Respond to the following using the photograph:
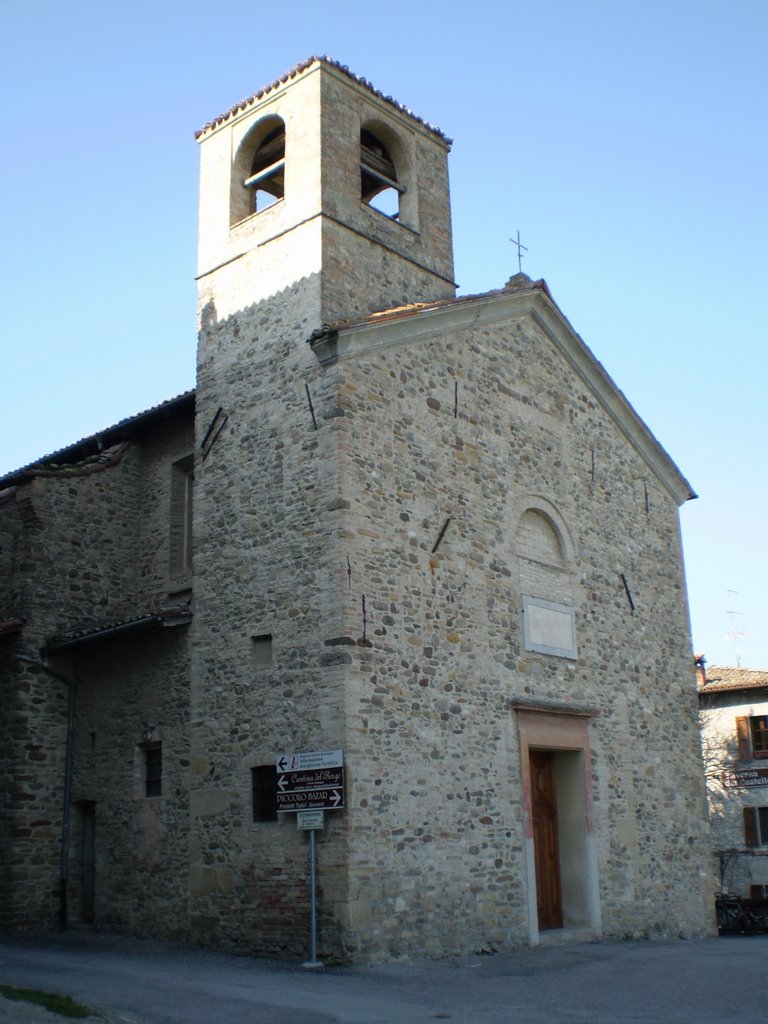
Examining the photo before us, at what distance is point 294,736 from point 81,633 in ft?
15.8

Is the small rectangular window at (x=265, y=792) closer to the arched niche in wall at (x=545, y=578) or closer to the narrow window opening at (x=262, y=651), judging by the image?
the narrow window opening at (x=262, y=651)

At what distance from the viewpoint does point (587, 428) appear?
17719 mm

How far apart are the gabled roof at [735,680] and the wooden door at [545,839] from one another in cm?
1646

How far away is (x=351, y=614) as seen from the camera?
12.1 m

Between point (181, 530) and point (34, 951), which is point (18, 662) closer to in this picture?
point (181, 530)

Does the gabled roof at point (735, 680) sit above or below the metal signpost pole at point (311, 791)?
above

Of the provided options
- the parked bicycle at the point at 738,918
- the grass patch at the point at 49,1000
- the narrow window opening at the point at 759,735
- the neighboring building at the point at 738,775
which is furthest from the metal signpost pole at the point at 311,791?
the narrow window opening at the point at 759,735

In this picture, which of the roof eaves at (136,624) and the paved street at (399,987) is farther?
the roof eaves at (136,624)

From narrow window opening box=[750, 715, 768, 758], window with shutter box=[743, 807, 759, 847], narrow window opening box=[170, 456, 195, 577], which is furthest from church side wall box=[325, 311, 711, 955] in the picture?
narrow window opening box=[750, 715, 768, 758]

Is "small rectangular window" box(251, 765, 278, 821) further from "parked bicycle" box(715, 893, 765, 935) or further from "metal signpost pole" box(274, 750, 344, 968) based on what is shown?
"parked bicycle" box(715, 893, 765, 935)

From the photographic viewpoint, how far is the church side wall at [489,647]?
39.9 ft

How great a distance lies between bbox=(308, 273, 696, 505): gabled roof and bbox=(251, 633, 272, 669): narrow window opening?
137 inches

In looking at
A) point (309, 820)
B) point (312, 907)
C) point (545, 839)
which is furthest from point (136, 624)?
point (545, 839)

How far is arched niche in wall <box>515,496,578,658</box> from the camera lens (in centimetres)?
1508
